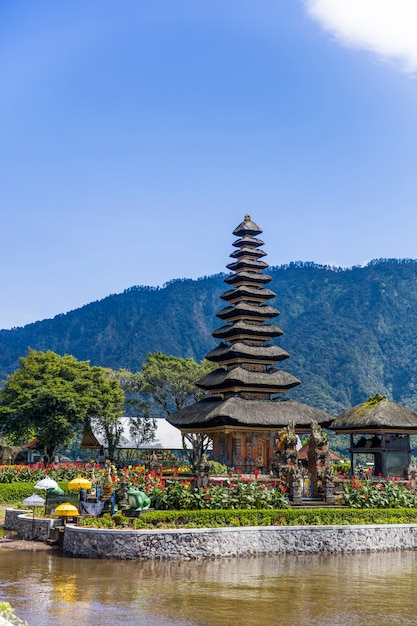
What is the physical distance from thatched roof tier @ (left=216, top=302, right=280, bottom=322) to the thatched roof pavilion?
398 inches

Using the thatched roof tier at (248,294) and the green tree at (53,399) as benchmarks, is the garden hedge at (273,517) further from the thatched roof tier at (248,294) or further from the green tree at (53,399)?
the green tree at (53,399)

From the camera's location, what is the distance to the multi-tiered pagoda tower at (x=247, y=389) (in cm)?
4106

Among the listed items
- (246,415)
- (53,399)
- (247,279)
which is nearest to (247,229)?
(247,279)

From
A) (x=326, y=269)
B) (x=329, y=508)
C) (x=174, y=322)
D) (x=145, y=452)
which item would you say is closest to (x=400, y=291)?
(x=326, y=269)

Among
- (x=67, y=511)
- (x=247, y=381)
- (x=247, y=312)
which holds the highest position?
(x=247, y=312)

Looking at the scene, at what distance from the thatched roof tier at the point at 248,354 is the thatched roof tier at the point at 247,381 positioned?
2.42 feet

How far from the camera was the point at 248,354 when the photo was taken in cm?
4434

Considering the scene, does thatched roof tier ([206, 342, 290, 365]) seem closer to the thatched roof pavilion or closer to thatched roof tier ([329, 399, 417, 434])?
thatched roof tier ([329, 399, 417, 434])

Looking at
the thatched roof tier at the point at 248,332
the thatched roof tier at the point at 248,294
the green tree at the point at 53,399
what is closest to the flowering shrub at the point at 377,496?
the thatched roof tier at the point at 248,332

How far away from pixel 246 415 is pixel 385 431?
7657 millimetres

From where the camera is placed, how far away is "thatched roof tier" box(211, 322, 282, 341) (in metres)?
45.7

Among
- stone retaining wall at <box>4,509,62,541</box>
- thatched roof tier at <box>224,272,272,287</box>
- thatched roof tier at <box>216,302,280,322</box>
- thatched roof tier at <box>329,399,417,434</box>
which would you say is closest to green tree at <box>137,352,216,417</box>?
thatched roof tier at <box>216,302,280,322</box>

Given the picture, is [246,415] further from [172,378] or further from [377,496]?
[172,378]

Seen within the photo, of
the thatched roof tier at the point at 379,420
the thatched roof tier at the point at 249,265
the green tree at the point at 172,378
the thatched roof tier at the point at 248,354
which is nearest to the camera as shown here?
the thatched roof tier at the point at 379,420
